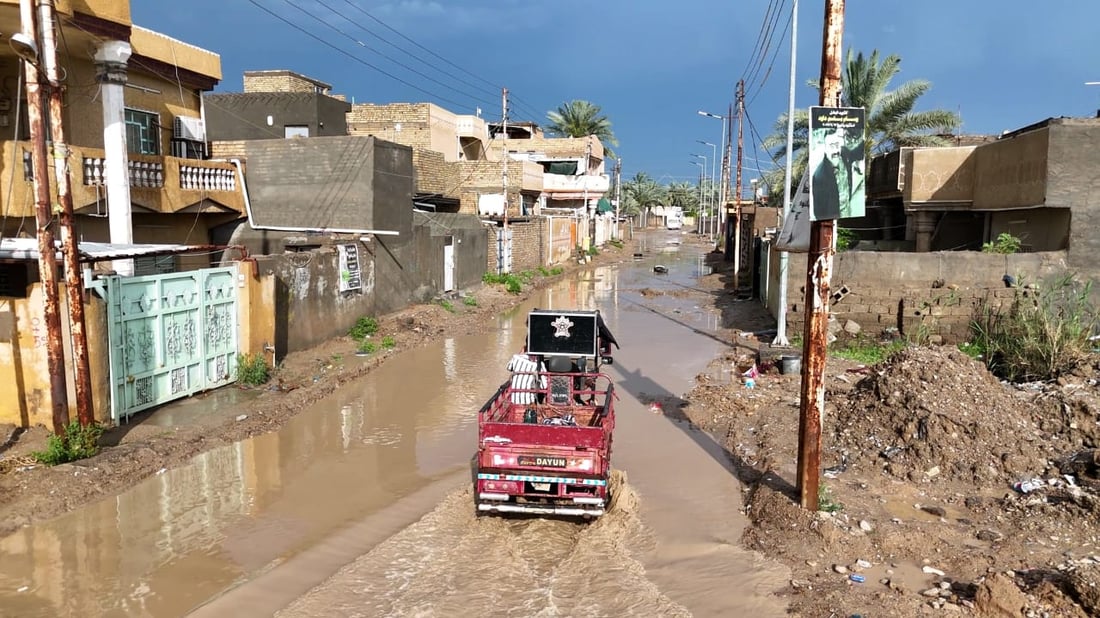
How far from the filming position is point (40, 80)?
835 centimetres

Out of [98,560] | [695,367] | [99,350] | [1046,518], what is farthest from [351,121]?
[1046,518]

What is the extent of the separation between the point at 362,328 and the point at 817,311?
12.7 meters

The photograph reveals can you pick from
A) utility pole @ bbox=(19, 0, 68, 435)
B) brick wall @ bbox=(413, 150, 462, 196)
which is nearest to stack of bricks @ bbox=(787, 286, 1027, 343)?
utility pole @ bbox=(19, 0, 68, 435)

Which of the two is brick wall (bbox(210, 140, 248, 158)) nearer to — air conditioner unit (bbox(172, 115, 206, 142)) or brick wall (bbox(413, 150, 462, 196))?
air conditioner unit (bbox(172, 115, 206, 142))

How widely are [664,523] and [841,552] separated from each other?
71.7 inches

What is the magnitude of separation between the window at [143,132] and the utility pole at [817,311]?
1562 centimetres

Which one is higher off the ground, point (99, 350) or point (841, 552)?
point (99, 350)

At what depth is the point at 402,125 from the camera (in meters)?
→ 36.3

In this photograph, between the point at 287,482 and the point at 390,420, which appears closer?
the point at 287,482

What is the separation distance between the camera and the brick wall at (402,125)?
36.1 m

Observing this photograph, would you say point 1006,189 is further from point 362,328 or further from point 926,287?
A: point 362,328

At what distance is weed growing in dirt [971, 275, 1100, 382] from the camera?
38.3 feet

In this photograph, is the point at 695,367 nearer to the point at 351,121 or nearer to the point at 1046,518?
the point at 1046,518

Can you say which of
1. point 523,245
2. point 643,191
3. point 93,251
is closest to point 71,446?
point 93,251
